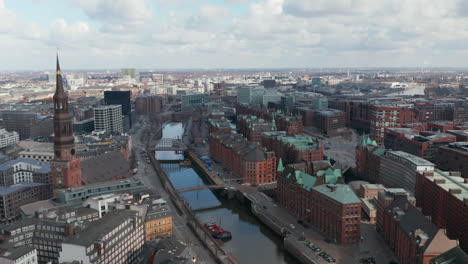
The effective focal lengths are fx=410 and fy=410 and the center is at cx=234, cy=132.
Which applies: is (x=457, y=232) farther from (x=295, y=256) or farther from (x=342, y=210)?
(x=295, y=256)

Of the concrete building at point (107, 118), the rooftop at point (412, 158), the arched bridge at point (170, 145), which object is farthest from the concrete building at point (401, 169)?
the concrete building at point (107, 118)

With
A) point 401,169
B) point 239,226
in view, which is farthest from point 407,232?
point 401,169

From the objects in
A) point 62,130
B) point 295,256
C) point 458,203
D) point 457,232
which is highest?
point 62,130

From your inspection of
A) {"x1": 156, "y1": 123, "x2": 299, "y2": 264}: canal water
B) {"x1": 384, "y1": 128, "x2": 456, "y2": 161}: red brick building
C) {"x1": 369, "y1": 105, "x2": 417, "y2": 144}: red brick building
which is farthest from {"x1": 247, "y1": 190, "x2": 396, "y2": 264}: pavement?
{"x1": 369, "y1": 105, "x2": 417, "y2": 144}: red brick building

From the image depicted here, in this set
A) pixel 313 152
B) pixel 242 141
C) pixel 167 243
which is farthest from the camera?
pixel 242 141

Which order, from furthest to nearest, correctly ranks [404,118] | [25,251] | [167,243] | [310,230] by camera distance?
[404,118], [310,230], [167,243], [25,251]

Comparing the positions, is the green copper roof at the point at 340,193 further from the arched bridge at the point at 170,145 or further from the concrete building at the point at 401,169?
the arched bridge at the point at 170,145

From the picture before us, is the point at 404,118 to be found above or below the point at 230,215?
above

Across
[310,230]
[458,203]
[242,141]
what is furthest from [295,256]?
[242,141]
